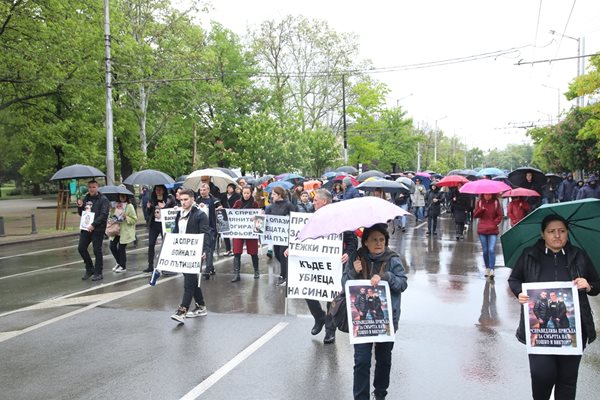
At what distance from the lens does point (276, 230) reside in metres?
9.94

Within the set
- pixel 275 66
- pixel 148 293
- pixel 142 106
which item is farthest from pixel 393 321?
pixel 275 66

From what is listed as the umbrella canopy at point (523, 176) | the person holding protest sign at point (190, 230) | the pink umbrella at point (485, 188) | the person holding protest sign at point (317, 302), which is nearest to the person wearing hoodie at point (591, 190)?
the umbrella canopy at point (523, 176)

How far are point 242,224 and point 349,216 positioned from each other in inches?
265

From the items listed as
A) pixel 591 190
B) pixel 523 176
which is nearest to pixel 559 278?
pixel 523 176

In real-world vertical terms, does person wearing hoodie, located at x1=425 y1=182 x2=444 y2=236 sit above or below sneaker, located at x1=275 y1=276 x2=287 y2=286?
above

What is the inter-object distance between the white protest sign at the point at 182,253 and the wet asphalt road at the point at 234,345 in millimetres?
750

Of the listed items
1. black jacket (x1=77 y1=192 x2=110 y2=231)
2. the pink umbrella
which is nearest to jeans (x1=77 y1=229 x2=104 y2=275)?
black jacket (x1=77 y1=192 x2=110 y2=231)

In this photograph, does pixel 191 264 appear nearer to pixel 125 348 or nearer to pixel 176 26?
pixel 125 348

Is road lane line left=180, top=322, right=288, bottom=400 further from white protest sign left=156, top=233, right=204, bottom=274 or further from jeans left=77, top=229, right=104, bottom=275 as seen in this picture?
jeans left=77, top=229, right=104, bottom=275

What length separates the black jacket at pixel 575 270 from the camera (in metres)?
3.98

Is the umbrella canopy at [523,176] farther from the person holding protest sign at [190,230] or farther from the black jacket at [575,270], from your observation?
the black jacket at [575,270]

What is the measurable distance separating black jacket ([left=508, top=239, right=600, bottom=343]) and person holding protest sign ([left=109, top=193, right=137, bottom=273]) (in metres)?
9.47

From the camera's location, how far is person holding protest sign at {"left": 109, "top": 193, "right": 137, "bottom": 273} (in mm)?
11930

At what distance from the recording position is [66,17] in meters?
23.4
